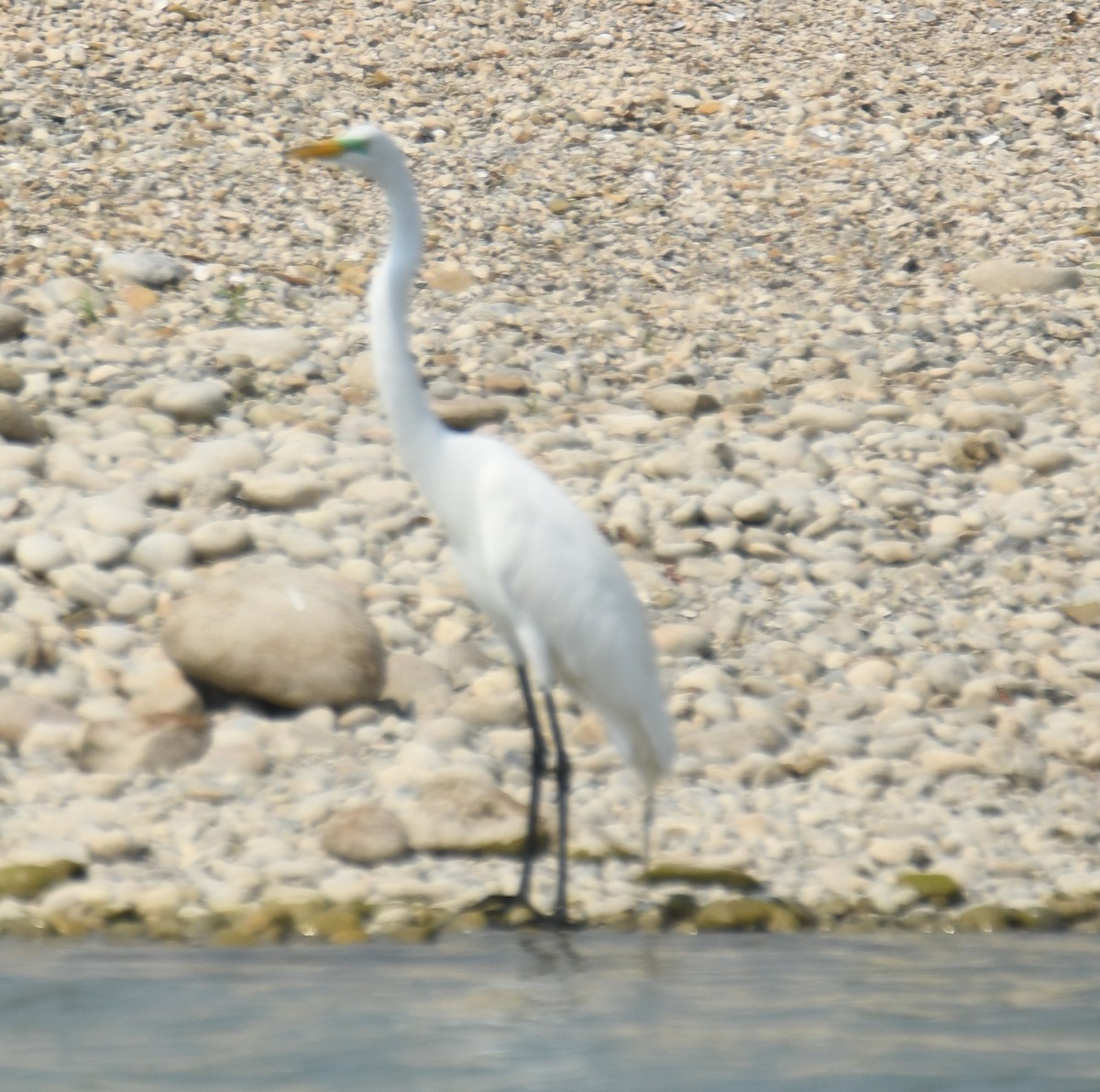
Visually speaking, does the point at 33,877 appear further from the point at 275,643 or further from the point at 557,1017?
the point at 557,1017

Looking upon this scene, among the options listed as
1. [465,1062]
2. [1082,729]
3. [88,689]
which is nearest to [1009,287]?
[1082,729]

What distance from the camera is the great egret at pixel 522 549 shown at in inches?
244

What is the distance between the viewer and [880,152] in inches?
506

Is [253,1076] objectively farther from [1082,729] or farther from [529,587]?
[1082,729]

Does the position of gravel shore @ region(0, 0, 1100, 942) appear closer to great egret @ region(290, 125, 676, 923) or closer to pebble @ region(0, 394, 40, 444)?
pebble @ region(0, 394, 40, 444)

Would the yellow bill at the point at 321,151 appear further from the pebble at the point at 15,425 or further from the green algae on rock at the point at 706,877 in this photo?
the pebble at the point at 15,425

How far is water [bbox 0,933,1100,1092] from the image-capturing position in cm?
433

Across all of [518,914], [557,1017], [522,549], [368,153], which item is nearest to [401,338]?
[368,153]

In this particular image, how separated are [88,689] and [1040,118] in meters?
8.24

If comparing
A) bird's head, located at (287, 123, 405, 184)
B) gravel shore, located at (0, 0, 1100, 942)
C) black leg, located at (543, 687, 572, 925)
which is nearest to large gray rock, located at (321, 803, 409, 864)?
gravel shore, located at (0, 0, 1100, 942)

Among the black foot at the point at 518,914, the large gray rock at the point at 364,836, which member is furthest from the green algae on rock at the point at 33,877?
the black foot at the point at 518,914

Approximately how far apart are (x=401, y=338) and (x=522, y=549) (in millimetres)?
732

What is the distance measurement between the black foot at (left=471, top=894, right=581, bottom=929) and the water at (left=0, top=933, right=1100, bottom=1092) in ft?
0.28

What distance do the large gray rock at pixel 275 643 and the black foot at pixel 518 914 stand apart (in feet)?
4.42
